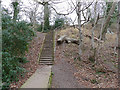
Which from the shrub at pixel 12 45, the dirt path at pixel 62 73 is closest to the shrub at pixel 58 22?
the dirt path at pixel 62 73

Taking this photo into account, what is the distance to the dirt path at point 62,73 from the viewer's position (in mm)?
6011

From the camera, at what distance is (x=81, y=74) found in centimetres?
779

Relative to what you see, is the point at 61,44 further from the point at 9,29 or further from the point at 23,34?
the point at 9,29

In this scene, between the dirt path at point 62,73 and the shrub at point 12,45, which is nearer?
the shrub at point 12,45

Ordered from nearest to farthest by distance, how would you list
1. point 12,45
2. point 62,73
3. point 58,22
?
point 12,45
point 62,73
point 58,22

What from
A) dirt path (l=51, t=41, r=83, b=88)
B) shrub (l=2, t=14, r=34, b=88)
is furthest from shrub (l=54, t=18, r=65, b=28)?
shrub (l=2, t=14, r=34, b=88)

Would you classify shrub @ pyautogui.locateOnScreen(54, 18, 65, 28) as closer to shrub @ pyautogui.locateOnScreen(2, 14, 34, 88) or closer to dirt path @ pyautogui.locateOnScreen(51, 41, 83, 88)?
dirt path @ pyautogui.locateOnScreen(51, 41, 83, 88)

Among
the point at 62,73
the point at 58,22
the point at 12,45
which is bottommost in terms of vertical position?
the point at 62,73

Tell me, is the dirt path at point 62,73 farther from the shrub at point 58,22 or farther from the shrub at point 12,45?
the shrub at point 58,22

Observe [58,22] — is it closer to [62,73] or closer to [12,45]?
[62,73]

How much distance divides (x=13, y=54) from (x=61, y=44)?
6925mm

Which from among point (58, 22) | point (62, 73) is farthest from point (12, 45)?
point (58, 22)

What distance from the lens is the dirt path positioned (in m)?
6.01

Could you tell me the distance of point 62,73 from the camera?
300 inches
